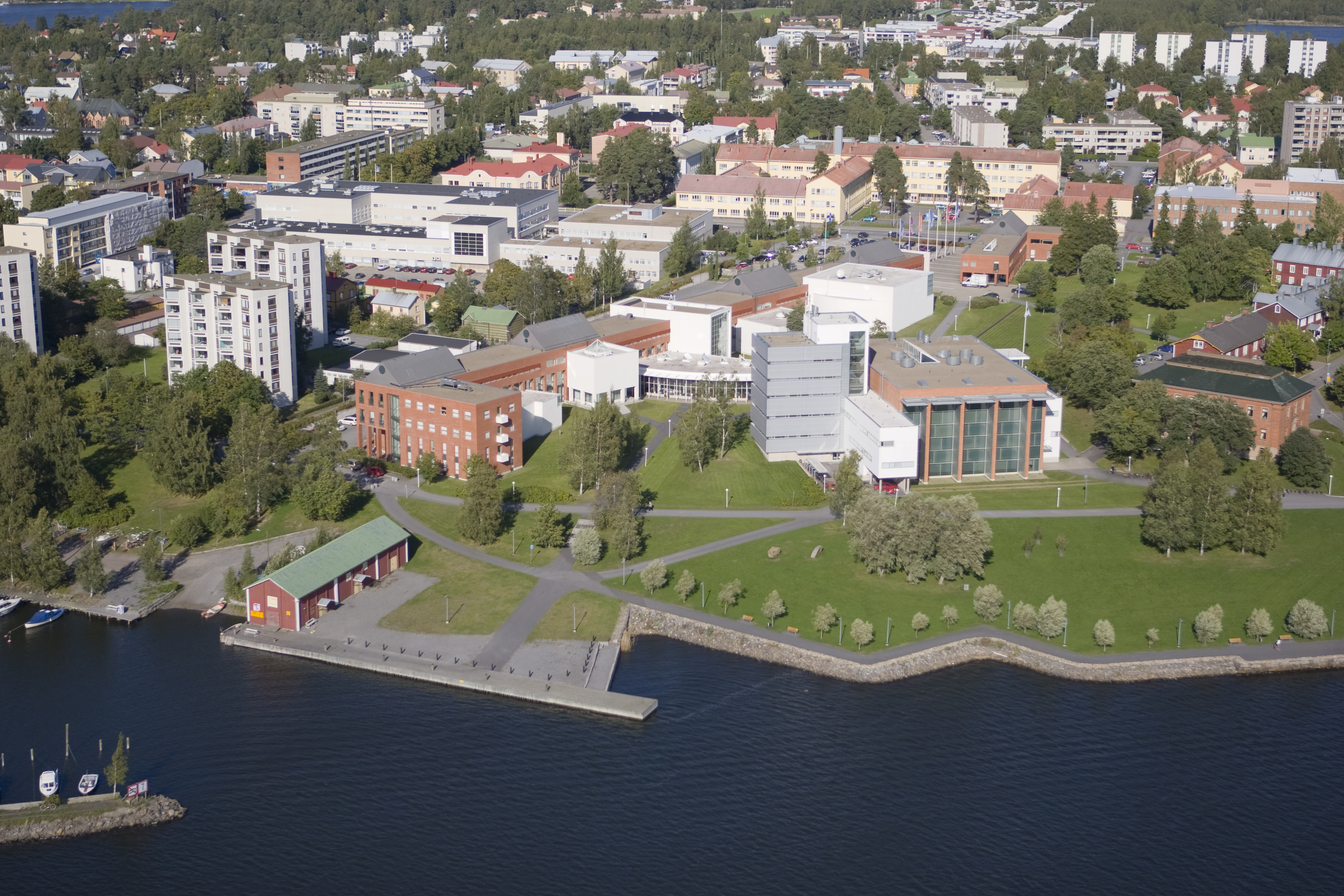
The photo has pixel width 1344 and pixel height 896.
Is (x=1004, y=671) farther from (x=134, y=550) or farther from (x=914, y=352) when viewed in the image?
(x=134, y=550)

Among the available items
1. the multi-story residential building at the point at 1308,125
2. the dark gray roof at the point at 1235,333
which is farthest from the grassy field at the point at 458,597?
the multi-story residential building at the point at 1308,125

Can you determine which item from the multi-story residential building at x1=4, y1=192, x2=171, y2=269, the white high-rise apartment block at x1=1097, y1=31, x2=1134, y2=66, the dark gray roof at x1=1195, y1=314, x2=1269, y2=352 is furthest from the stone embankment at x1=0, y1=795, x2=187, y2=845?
the white high-rise apartment block at x1=1097, y1=31, x2=1134, y2=66

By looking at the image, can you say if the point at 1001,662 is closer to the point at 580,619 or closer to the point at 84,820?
the point at 580,619

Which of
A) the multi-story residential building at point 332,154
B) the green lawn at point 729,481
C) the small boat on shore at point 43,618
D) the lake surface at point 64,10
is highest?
the lake surface at point 64,10

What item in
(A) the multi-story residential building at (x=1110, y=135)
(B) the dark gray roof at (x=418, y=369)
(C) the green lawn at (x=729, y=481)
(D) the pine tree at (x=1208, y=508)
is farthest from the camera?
(A) the multi-story residential building at (x=1110, y=135)

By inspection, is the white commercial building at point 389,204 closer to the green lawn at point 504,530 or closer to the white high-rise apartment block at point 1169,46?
the green lawn at point 504,530

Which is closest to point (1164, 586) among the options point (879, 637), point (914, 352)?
point (879, 637)

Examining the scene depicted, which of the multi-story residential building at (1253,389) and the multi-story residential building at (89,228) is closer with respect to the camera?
the multi-story residential building at (1253,389)
